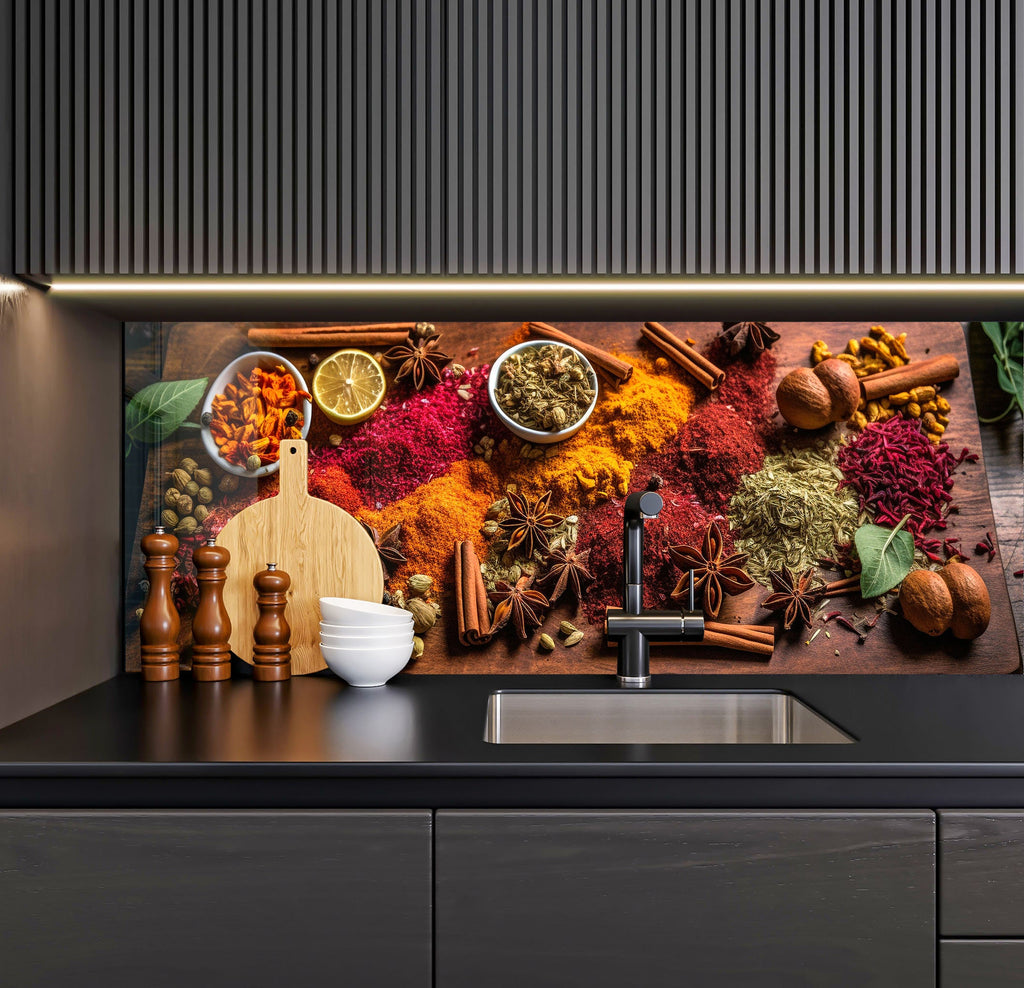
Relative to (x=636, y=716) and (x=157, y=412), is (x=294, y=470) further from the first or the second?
(x=636, y=716)

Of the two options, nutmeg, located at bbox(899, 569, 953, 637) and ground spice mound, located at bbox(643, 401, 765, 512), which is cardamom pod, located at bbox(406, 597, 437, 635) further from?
nutmeg, located at bbox(899, 569, 953, 637)

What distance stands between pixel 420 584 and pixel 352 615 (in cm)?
23

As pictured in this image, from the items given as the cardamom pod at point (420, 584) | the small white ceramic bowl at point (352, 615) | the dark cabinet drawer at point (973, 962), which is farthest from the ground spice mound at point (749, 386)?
the dark cabinet drawer at point (973, 962)

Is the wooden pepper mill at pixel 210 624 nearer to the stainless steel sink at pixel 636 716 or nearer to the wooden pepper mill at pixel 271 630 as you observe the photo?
the wooden pepper mill at pixel 271 630

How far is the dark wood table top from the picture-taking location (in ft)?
5.79

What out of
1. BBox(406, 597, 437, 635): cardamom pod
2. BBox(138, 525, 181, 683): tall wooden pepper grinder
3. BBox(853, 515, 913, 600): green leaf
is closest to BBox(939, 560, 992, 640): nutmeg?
BBox(853, 515, 913, 600): green leaf

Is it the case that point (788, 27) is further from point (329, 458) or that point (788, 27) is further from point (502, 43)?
point (329, 458)

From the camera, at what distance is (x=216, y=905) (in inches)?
41.4

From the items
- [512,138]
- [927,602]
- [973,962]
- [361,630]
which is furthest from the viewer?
[927,602]

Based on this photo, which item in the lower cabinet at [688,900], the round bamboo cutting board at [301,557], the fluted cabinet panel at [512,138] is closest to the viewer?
the lower cabinet at [688,900]

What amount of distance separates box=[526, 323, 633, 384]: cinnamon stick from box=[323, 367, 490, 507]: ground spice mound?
18 cm

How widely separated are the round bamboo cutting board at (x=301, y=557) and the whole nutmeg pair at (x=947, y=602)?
1169 millimetres

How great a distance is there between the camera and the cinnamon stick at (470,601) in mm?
1723

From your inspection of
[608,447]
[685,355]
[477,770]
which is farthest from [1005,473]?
[477,770]
